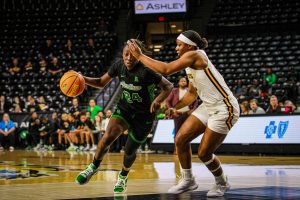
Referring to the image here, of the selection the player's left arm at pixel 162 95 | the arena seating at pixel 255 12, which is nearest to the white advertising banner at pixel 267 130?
the player's left arm at pixel 162 95

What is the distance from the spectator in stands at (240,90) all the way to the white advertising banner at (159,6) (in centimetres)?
773

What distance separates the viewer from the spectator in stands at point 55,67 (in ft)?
82.6

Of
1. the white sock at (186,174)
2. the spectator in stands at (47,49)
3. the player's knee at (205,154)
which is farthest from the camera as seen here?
the spectator in stands at (47,49)

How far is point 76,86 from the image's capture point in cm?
738

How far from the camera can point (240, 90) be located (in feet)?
68.2

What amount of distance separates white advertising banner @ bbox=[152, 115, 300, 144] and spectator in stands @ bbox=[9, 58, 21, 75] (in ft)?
42.1

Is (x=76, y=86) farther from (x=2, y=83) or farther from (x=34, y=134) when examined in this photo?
(x=2, y=83)

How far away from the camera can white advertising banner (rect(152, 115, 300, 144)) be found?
1467 centimetres

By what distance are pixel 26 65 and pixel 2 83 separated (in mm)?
1247

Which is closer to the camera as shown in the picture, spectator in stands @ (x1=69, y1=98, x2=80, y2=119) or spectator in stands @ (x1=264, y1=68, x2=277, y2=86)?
spectator in stands @ (x1=69, y1=98, x2=80, y2=119)

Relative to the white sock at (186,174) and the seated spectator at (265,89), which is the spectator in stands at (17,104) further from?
the white sock at (186,174)

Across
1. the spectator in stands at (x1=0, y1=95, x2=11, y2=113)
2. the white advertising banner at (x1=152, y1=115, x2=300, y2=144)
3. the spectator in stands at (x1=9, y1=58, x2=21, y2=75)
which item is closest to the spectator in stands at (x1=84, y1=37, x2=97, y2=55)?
the spectator in stands at (x1=9, y1=58, x2=21, y2=75)

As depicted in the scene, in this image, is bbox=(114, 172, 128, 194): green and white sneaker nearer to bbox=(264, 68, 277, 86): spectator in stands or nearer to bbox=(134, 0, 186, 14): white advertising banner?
bbox=(264, 68, 277, 86): spectator in stands

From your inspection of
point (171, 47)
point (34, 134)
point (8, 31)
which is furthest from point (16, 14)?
point (34, 134)
